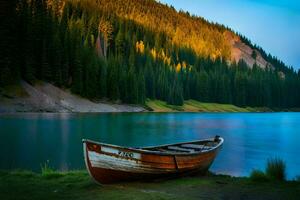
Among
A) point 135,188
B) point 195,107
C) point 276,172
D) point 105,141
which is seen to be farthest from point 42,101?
point 195,107

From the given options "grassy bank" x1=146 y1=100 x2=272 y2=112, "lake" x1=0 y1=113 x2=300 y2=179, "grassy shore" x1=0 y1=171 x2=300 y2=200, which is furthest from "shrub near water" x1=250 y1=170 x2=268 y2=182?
"grassy bank" x1=146 y1=100 x2=272 y2=112

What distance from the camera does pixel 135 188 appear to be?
662 inches

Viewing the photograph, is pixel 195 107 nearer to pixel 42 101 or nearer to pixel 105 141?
pixel 42 101

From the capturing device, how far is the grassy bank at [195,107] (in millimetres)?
143650

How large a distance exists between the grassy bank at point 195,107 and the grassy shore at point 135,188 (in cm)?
11618

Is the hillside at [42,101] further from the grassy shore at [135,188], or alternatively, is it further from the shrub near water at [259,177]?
the shrub near water at [259,177]

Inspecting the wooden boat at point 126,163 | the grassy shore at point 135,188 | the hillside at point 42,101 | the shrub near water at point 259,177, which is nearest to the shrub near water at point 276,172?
the shrub near water at point 259,177

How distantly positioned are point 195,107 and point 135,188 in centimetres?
15197

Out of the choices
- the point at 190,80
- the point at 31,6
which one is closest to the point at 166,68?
the point at 190,80

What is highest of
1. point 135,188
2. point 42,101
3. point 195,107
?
point 42,101

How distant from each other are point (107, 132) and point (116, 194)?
1386 inches

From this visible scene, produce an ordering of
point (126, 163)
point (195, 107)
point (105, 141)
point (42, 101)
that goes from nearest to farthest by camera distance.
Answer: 1. point (126, 163)
2. point (105, 141)
3. point (42, 101)
4. point (195, 107)

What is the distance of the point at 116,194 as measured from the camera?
50.3 feet

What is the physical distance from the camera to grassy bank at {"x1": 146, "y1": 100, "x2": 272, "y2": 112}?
471 ft
